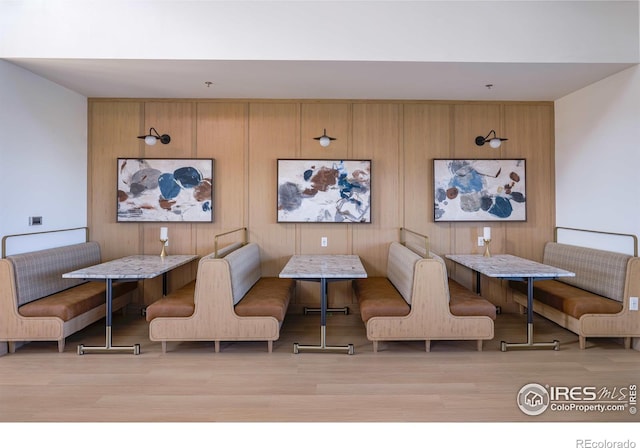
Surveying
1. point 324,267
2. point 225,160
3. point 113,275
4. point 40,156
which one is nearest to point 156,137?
point 225,160

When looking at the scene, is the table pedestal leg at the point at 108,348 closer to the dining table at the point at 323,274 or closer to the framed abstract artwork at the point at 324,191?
the dining table at the point at 323,274

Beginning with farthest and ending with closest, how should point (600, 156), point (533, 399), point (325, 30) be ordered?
1. point (600, 156)
2. point (325, 30)
3. point (533, 399)

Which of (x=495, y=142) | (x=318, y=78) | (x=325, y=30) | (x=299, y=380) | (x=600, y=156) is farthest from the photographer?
(x=495, y=142)

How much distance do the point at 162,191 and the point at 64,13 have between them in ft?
6.55

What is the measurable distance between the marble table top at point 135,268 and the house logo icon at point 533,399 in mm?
3095

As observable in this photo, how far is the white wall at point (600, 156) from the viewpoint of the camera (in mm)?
3562

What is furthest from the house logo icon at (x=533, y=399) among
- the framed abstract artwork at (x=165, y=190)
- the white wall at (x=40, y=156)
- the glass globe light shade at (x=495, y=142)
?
the white wall at (x=40, y=156)

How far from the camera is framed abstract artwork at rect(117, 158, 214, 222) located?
4551 millimetres

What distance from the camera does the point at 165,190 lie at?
4.57m

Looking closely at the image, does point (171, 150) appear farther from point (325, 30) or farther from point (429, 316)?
point (429, 316)

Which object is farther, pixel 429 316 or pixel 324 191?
pixel 324 191

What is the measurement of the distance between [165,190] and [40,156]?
1.29m

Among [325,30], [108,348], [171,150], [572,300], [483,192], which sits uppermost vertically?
[325,30]

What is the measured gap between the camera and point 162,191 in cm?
457
